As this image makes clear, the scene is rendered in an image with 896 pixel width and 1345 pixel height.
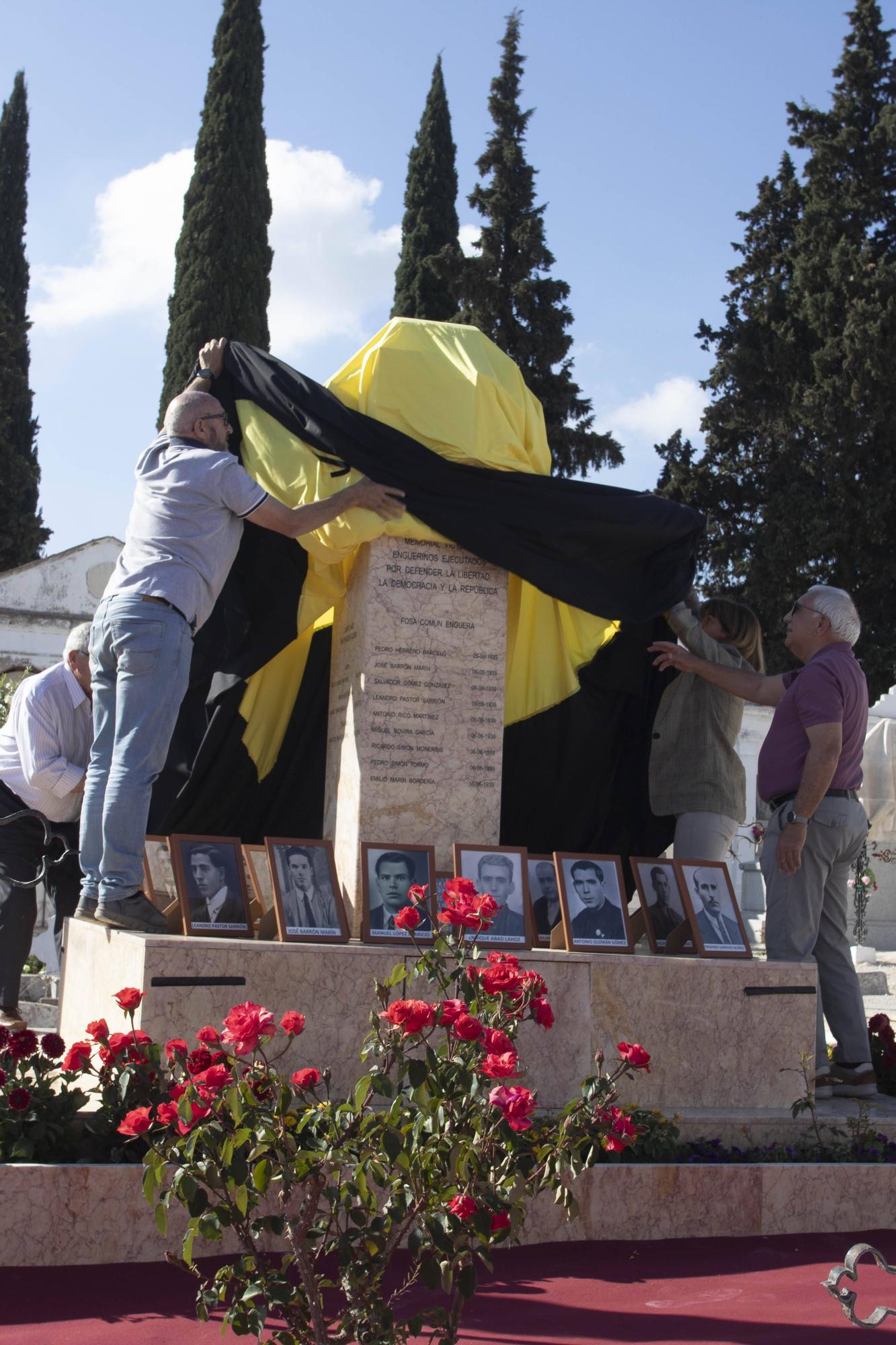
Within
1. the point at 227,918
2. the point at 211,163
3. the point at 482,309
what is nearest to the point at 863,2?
the point at 482,309

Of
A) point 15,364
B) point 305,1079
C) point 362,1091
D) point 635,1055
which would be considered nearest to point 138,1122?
point 305,1079

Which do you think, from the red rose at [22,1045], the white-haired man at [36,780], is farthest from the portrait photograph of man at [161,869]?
the red rose at [22,1045]

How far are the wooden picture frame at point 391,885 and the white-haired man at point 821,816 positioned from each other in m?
1.24

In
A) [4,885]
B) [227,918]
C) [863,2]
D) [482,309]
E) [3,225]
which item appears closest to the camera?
[227,918]

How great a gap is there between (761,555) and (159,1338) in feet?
74.6

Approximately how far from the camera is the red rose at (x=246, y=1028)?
230 cm

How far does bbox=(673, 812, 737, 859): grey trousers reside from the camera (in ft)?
16.7

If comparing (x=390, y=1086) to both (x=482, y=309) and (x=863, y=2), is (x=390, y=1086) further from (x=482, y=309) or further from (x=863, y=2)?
(x=863, y=2)

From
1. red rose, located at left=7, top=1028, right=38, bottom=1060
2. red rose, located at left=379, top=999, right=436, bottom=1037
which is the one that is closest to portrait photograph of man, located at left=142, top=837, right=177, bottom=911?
red rose, located at left=7, top=1028, right=38, bottom=1060

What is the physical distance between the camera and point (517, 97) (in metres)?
25.2

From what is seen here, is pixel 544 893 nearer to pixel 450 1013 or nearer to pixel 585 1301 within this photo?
pixel 585 1301

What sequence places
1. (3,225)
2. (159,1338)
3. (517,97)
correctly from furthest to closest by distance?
(3,225) < (517,97) < (159,1338)

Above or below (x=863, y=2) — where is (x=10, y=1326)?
below

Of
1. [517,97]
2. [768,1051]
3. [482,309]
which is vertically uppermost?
[517,97]
